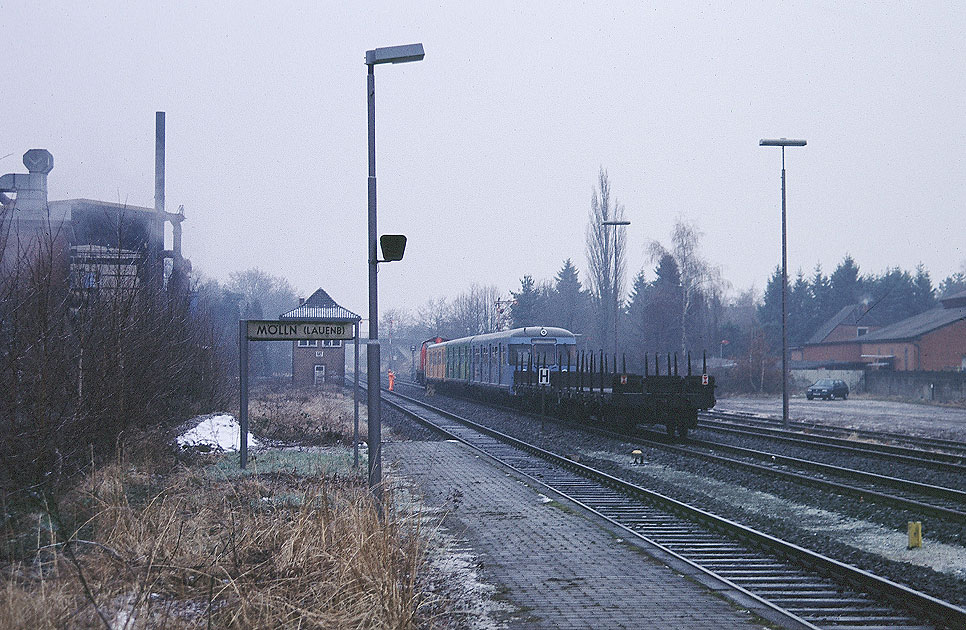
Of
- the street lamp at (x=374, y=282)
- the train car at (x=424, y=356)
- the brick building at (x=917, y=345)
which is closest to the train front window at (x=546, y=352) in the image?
the street lamp at (x=374, y=282)

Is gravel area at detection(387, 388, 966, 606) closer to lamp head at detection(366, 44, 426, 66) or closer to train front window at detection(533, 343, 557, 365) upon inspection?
lamp head at detection(366, 44, 426, 66)

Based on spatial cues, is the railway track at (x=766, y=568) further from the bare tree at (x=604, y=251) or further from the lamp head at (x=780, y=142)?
the bare tree at (x=604, y=251)

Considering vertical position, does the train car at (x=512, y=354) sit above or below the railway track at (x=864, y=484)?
above

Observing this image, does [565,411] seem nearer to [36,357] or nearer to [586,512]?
[586,512]

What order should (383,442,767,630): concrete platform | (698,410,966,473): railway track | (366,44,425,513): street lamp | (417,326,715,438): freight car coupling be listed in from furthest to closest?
(417,326,715,438): freight car coupling, (698,410,966,473): railway track, (366,44,425,513): street lamp, (383,442,767,630): concrete platform

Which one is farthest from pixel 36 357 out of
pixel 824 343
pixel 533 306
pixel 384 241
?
pixel 824 343

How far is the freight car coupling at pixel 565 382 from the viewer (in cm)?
2144

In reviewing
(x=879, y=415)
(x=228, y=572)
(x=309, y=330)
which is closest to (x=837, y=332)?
(x=879, y=415)

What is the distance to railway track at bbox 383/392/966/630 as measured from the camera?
6.72 m

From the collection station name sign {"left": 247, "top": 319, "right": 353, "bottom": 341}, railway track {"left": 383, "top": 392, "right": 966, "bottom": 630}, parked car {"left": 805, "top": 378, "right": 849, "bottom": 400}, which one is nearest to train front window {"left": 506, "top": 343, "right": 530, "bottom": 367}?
railway track {"left": 383, "top": 392, "right": 966, "bottom": 630}

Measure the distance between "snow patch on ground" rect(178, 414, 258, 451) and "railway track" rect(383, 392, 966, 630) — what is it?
288 inches

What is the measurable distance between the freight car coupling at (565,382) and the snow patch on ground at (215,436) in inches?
304

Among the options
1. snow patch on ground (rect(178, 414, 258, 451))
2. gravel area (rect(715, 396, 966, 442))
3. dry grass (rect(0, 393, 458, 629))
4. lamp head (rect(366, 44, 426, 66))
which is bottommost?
gravel area (rect(715, 396, 966, 442))

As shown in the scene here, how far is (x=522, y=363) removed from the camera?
31.5 meters
